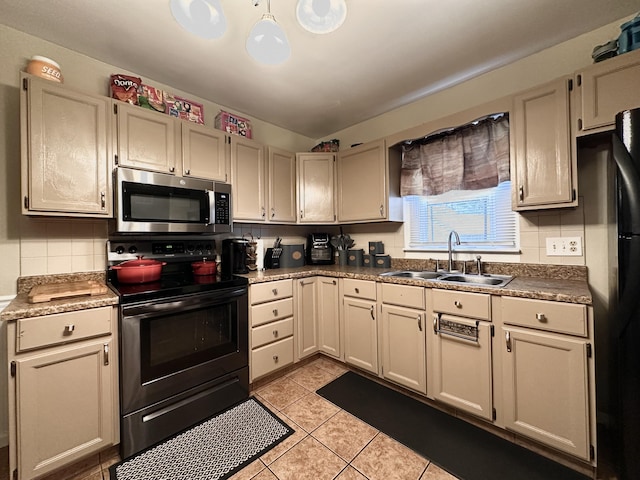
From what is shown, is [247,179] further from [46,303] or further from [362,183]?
[46,303]

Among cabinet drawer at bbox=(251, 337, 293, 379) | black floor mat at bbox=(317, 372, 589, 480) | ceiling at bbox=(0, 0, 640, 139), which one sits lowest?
black floor mat at bbox=(317, 372, 589, 480)

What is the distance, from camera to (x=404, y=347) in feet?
6.46

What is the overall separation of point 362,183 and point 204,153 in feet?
4.87

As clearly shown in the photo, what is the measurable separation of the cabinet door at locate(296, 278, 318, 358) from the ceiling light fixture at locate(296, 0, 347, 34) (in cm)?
186

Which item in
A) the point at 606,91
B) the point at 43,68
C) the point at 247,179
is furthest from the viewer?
the point at 247,179

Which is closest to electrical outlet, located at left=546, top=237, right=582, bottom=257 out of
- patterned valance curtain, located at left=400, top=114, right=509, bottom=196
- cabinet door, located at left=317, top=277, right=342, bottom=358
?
patterned valance curtain, located at left=400, top=114, right=509, bottom=196

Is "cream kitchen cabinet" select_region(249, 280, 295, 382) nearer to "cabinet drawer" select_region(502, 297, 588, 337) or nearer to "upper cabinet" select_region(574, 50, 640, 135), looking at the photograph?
"cabinet drawer" select_region(502, 297, 588, 337)

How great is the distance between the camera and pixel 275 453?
4.81 ft

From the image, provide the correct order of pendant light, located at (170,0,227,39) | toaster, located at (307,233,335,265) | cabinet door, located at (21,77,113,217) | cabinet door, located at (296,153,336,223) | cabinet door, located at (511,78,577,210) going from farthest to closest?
1. toaster, located at (307,233,335,265)
2. cabinet door, located at (296,153,336,223)
3. cabinet door, located at (511,78,577,210)
4. cabinet door, located at (21,77,113,217)
5. pendant light, located at (170,0,227,39)

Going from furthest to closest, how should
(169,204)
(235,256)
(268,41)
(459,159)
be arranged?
1. (235,256)
2. (459,159)
3. (169,204)
4. (268,41)

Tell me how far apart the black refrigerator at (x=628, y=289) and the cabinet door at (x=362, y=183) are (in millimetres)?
1506

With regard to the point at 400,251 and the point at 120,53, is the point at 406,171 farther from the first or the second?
the point at 120,53

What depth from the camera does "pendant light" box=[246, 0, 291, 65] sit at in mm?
1139

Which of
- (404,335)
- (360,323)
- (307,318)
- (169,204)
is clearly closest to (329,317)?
(307,318)
